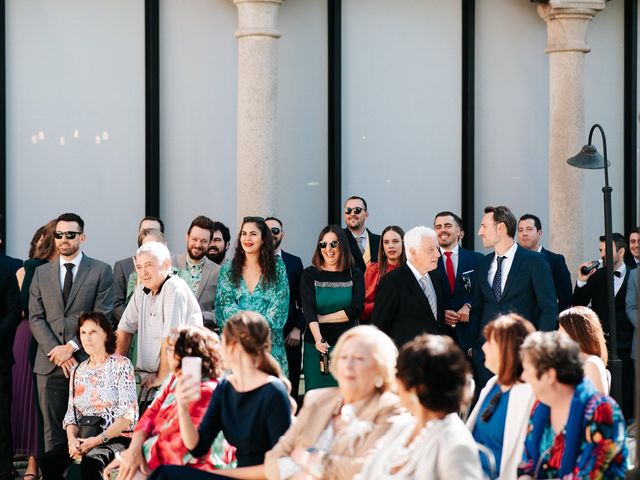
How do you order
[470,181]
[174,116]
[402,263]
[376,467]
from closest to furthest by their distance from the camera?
[376,467] < [402,263] < [174,116] < [470,181]

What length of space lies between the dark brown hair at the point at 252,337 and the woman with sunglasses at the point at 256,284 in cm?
283

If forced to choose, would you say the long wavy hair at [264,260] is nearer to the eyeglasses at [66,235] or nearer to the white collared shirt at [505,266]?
the eyeglasses at [66,235]

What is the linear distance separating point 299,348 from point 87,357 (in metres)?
1.88

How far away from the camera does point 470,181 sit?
1293 centimetres

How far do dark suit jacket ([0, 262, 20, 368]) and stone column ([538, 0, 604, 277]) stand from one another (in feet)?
18.7

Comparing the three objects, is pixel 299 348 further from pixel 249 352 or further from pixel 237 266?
pixel 249 352

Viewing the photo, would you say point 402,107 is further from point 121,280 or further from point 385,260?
point 121,280

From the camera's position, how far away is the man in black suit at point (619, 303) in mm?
10641

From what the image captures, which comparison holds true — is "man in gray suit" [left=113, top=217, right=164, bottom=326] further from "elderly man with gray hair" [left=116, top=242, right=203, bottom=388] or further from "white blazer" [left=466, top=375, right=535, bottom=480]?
"white blazer" [left=466, top=375, right=535, bottom=480]


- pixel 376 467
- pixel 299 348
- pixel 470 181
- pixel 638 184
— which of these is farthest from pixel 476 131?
pixel 376 467

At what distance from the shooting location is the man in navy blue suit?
9.31m

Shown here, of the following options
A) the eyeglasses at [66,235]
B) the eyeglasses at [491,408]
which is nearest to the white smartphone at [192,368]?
the eyeglasses at [491,408]

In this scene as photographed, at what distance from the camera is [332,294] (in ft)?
30.9

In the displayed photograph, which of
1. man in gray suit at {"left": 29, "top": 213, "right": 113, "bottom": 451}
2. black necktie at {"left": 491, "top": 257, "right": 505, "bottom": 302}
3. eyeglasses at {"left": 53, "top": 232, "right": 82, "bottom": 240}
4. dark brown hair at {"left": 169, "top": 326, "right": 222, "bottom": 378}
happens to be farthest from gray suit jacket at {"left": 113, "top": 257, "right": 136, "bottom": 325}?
dark brown hair at {"left": 169, "top": 326, "right": 222, "bottom": 378}
